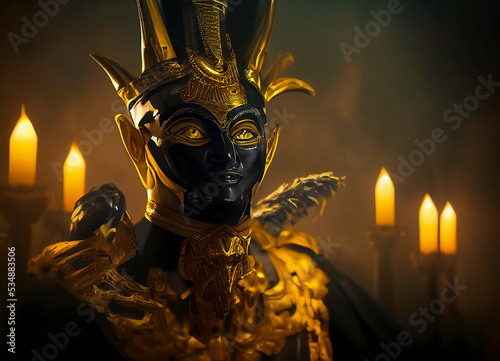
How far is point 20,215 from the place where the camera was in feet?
6.33

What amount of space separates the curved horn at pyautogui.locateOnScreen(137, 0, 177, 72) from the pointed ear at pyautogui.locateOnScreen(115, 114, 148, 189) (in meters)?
0.19

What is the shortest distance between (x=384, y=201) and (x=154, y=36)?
0.99 metres

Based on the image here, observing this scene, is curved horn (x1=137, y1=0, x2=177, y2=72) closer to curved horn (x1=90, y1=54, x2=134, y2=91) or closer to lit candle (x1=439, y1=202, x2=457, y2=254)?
curved horn (x1=90, y1=54, x2=134, y2=91)

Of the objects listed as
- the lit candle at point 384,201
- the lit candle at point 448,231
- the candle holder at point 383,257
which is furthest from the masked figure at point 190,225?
the lit candle at point 448,231

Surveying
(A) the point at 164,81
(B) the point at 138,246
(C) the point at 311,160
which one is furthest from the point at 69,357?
(C) the point at 311,160

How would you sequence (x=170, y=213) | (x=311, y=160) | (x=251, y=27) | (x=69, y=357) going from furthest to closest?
1. (x=311, y=160)
2. (x=251, y=27)
3. (x=170, y=213)
4. (x=69, y=357)

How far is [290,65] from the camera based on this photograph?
226 centimetres

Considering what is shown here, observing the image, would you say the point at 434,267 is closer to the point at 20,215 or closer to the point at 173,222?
the point at 173,222

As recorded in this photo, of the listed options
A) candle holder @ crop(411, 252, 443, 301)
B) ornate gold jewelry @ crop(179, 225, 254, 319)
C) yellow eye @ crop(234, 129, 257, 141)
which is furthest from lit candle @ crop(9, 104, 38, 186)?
candle holder @ crop(411, 252, 443, 301)

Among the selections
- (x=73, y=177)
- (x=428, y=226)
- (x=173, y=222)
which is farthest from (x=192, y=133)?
(x=428, y=226)

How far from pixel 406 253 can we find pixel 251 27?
0.98 m

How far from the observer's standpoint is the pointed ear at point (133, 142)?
1987 millimetres

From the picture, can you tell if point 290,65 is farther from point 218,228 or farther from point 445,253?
point 445,253

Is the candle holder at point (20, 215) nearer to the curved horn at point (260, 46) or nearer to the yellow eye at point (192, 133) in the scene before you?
the yellow eye at point (192, 133)
